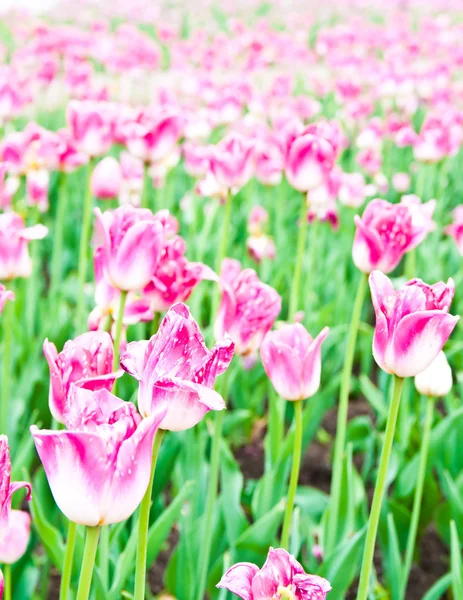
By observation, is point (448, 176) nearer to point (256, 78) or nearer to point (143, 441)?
point (256, 78)

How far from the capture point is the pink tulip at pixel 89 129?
6.88 feet

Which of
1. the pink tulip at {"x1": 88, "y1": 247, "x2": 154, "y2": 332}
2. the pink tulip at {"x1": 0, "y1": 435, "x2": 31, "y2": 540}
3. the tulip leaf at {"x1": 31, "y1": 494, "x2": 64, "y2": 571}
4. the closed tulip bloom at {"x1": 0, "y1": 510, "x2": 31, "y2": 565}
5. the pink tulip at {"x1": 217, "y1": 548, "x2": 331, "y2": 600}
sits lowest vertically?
the tulip leaf at {"x1": 31, "y1": 494, "x2": 64, "y2": 571}

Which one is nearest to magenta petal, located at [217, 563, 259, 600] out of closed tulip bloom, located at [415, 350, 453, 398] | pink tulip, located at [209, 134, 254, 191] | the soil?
closed tulip bloom, located at [415, 350, 453, 398]

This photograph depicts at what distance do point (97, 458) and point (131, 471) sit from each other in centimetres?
3

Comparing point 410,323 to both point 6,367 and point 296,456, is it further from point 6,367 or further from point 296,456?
point 6,367

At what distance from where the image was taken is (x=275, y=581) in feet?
2.59

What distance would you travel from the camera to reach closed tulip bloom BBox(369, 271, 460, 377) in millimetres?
899

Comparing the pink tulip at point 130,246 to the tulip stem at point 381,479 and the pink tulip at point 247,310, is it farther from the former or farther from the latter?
the tulip stem at point 381,479

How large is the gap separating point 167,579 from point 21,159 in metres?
1.29

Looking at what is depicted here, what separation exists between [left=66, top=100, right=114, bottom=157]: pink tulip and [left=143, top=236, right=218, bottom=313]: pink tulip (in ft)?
2.87

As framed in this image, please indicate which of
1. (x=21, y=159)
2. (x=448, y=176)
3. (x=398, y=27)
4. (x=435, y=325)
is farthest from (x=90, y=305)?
(x=398, y=27)

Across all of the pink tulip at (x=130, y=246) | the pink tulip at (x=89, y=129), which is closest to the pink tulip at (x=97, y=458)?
the pink tulip at (x=130, y=246)

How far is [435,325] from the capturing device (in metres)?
0.91

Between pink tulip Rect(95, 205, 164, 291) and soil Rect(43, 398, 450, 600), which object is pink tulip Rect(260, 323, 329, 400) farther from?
soil Rect(43, 398, 450, 600)
